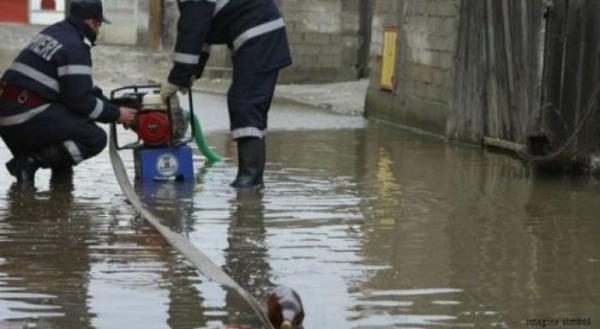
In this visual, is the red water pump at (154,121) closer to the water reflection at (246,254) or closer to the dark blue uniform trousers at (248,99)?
the dark blue uniform trousers at (248,99)

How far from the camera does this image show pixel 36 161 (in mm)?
8688

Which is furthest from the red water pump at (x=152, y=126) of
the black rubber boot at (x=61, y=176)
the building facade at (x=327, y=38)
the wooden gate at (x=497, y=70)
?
the building facade at (x=327, y=38)

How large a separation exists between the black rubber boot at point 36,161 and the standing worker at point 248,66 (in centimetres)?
72

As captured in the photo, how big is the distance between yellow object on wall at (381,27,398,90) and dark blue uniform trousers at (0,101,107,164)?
592 cm

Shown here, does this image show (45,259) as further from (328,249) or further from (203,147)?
(203,147)

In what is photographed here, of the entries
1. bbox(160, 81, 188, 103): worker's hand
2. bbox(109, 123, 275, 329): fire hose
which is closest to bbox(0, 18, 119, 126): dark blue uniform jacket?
bbox(160, 81, 188, 103): worker's hand

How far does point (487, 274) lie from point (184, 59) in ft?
10.2

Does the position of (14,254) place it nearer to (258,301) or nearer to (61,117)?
(258,301)

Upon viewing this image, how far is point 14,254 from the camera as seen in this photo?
6367mm

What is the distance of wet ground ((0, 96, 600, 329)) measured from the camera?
17.4 feet

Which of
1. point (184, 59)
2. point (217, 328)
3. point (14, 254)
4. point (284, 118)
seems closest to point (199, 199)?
point (184, 59)

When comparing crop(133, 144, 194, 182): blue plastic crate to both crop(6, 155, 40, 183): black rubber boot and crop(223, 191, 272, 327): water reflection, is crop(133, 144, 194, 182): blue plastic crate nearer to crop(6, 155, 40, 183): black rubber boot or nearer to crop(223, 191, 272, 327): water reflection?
crop(6, 155, 40, 183): black rubber boot

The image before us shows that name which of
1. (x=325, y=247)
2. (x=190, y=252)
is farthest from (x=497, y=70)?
(x=190, y=252)

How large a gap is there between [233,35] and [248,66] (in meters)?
0.22
